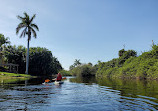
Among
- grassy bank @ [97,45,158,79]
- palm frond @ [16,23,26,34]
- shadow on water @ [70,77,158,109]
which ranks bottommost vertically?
shadow on water @ [70,77,158,109]

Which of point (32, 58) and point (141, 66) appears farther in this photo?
point (32, 58)

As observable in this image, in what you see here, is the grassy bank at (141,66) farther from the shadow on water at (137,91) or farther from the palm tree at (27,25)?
the palm tree at (27,25)

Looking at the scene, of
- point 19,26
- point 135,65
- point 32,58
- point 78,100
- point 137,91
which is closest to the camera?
point 78,100

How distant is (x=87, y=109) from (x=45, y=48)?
6105cm

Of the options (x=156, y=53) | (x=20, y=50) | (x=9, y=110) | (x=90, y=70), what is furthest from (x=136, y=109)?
(x=90, y=70)

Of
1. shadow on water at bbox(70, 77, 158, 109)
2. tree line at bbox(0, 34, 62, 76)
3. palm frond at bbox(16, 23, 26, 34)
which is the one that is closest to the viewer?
shadow on water at bbox(70, 77, 158, 109)

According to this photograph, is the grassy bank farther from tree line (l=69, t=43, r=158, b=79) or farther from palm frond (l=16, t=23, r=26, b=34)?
palm frond (l=16, t=23, r=26, b=34)

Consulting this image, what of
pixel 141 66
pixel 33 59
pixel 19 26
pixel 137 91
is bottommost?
pixel 137 91

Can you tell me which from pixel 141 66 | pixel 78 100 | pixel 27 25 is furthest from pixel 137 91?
pixel 27 25

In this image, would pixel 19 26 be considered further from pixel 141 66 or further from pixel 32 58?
pixel 141 66

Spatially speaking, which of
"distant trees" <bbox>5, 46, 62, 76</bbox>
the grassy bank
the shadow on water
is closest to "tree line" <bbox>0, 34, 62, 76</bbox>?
"distant trees" <bbox>5, 46, 62, 76</bbox>

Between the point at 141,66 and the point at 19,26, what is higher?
the point at 19,26

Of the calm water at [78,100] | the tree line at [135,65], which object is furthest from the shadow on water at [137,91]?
the tree line at [135,65]

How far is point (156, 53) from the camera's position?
40.9 metres
